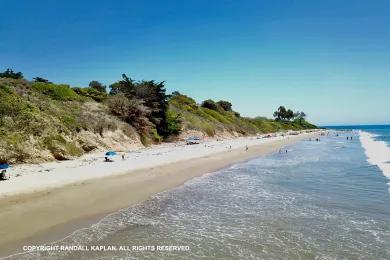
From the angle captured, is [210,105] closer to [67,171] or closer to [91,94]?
[91,94]

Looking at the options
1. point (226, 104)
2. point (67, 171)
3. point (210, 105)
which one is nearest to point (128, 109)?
point (67, 171)

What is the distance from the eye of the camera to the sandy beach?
1099 centimetres

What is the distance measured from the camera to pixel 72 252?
934 cm

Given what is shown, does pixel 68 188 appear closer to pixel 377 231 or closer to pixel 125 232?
pixel 125 232

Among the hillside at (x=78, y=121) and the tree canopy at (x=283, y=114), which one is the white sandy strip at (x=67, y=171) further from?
the tree canopy at (x=283, y=114)

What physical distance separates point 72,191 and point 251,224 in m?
8.69

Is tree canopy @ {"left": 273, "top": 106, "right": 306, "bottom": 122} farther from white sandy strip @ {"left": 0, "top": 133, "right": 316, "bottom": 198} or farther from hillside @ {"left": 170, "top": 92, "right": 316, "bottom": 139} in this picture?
white sandy strip @ {"left": 0, "top": 133, "right": 316, "bottom": 198}

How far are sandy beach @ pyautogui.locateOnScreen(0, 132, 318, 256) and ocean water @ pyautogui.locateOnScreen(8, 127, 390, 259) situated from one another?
0.90m

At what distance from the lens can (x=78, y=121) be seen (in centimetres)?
3089

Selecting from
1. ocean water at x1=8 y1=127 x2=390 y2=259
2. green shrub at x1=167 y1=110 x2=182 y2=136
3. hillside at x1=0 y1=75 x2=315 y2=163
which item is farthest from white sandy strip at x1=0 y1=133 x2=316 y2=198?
green shrub at x1=167 y1=110 x2=182 y2=136

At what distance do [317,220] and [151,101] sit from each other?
115ft

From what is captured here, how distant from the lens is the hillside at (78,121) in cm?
2359

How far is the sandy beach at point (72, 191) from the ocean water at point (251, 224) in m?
0.90

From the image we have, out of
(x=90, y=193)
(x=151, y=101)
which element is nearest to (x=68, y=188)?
(x=90, y=193)
